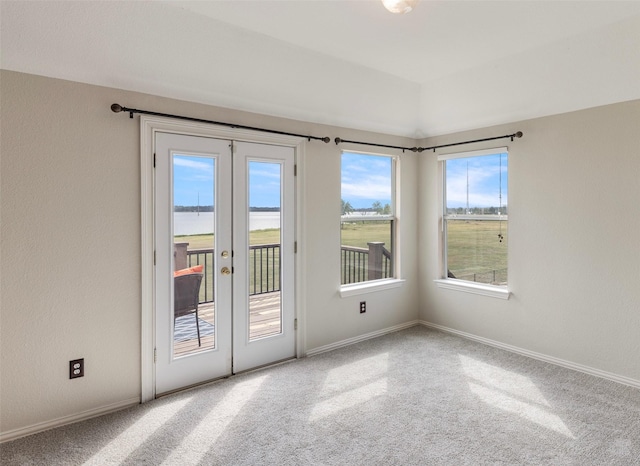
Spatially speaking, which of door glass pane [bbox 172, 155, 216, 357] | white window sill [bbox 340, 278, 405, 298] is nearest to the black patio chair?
door glass pane [bbox 172, 155, 216, 357]

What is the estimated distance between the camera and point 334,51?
317cm

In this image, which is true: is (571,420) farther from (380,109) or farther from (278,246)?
(380,109)

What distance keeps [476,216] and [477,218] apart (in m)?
0.03

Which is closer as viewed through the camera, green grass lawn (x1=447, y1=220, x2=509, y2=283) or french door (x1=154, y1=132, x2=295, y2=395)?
french door (x1=154, y1=132, x2=295, y2=395)

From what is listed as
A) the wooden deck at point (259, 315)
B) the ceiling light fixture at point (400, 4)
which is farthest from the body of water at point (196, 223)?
the ceiling light fixture at point (400, 4)

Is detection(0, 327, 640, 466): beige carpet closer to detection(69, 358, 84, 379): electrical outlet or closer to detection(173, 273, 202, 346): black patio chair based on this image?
detection(69, 358, 84, 379): electrical outlet

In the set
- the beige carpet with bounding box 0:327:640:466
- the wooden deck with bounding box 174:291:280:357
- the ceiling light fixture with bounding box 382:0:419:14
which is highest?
the ceiling light fixture with bounding box 382:0:419:14

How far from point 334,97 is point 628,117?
240 cm

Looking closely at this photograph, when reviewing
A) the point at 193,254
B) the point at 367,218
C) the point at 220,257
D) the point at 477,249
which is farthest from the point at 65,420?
the point at 477,249

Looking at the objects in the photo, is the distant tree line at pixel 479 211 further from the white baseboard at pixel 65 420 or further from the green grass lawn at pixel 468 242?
the white baseboard at pixel 65 420

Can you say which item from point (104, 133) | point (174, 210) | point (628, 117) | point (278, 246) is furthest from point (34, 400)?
point (628, 117)

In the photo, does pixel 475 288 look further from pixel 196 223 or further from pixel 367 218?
pixel 196 223

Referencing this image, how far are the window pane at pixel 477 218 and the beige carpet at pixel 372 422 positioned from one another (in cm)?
109

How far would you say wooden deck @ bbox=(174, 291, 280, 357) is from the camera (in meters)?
3.15
